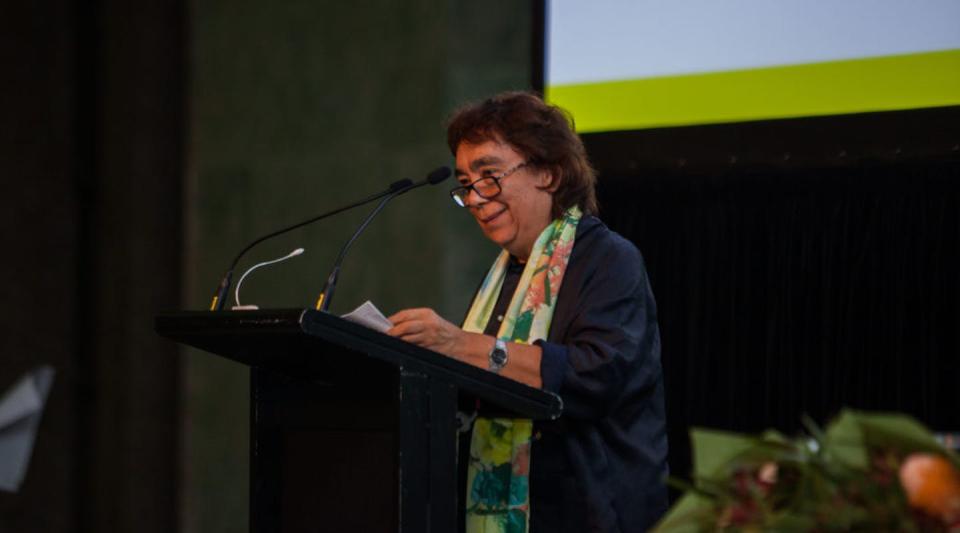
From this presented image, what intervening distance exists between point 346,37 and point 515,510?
2.51 meters

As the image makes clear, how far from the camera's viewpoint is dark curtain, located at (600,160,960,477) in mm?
3225

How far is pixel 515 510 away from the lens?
2193 mm

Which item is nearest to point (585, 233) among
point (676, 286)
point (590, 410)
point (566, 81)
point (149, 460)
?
point (590, 410)

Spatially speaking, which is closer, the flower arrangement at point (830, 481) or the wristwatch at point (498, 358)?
the flower arrangement at point (830, 481)

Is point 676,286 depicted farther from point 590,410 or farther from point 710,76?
point 590,410

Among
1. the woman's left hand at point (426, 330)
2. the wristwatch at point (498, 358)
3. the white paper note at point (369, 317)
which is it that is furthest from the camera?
the wristwatch at point (498, 358)

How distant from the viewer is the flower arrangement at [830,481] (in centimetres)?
76

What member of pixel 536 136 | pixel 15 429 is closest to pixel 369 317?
pixel 536 136

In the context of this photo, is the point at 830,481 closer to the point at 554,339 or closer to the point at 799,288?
the point at 554,339

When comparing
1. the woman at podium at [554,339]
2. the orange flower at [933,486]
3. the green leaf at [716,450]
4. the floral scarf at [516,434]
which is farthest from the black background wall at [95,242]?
the orange flower at [933,486]

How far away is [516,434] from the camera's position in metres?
2.22

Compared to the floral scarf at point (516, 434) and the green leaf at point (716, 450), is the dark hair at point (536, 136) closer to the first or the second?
the floral scarf at point (516, 434)

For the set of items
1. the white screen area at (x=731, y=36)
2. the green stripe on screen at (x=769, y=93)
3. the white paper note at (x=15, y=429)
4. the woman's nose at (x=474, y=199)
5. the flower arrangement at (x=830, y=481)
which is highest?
the white screen area at (x=731, y=36)

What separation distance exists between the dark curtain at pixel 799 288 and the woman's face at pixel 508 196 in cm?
106
